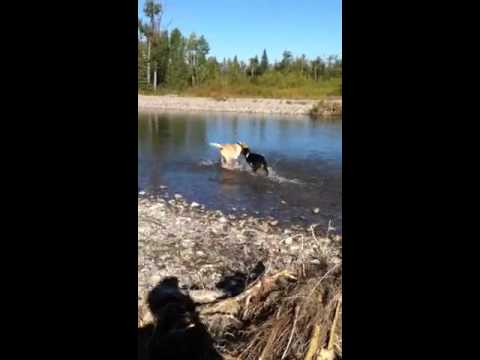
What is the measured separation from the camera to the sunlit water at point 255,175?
5.75 metres

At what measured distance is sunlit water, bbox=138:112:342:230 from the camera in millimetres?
5750

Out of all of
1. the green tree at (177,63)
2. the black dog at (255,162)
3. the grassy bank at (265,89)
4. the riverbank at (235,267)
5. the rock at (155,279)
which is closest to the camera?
the riverbank at (235,267)

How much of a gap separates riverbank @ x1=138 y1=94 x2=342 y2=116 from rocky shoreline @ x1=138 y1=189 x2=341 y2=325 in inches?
543

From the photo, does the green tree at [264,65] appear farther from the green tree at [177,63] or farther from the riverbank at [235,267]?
the riverbank at [235,267]

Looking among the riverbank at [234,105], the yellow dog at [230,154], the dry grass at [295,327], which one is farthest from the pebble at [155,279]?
the riverbank at [234,105]

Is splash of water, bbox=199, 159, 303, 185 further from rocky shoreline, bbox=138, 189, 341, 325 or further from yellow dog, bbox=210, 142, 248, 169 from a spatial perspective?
rocky shoreline, bbox=138, 189, 341, 325

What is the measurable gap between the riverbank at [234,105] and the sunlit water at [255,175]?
543cm

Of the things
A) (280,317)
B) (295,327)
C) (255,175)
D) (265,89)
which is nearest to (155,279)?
(280,317)

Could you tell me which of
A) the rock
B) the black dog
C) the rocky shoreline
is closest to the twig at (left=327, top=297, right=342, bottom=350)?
the rocky shoreline
